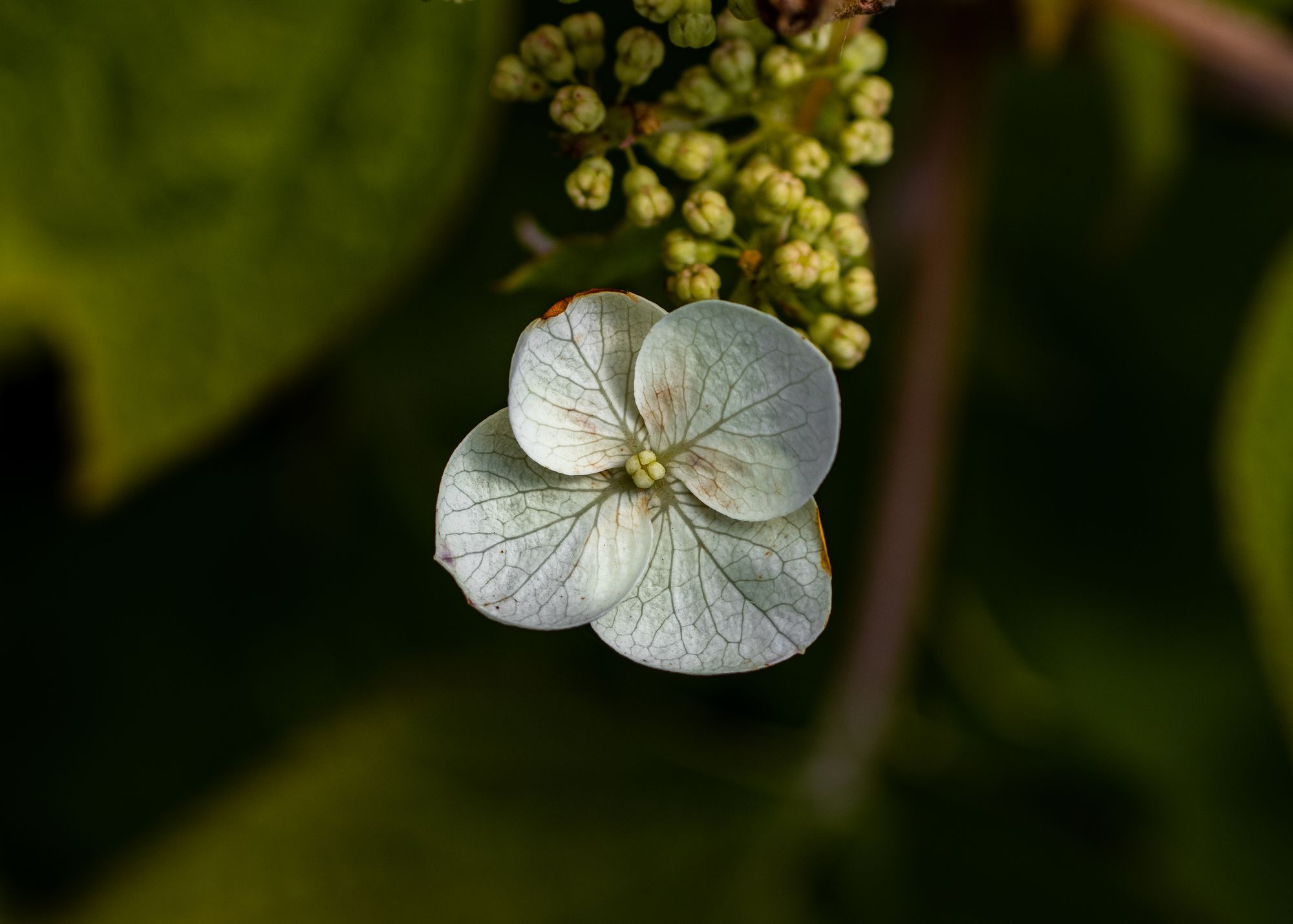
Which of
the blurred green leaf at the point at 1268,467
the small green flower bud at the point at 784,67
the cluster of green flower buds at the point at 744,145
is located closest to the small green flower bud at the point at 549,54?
the cluster of green flower buds at the point at 744,145

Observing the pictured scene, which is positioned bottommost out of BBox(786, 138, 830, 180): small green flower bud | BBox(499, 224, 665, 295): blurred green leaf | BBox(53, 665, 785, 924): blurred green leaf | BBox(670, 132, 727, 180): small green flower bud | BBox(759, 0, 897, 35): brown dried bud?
BBox(53, 665, 785, 924): blurred green leaf

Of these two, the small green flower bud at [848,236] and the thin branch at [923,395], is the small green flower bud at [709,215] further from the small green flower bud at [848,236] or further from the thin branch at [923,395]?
the thin branch at [923,395]

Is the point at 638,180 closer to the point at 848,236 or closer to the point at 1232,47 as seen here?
the point at 848,236

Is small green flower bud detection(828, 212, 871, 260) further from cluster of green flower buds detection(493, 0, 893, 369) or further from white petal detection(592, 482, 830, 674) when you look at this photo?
white petal detection(592, 482, 830, 674)

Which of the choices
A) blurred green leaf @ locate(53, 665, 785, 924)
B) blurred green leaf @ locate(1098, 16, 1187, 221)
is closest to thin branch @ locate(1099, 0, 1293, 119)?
blurred green leaf @ locate(1098, 16, 1187, 221)

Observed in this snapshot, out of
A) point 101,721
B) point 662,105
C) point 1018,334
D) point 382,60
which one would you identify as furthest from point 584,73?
point 101,721

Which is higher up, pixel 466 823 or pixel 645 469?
pixel 645 469

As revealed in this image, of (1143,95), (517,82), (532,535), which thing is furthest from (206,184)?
(1143,95)

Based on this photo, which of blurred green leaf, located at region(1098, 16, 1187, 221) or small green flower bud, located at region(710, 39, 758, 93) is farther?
blurred green leaf, located at region(1098, 16, 1187, 221)
